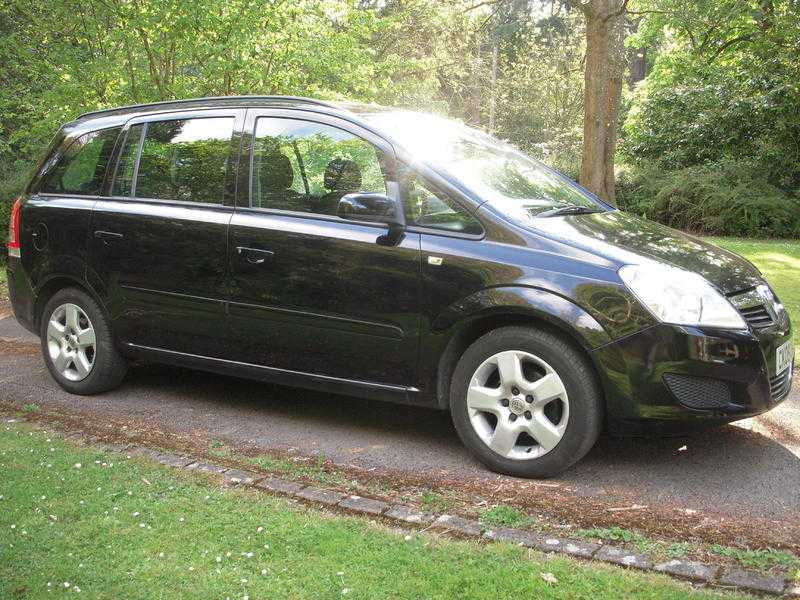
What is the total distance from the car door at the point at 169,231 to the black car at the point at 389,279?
14 mm

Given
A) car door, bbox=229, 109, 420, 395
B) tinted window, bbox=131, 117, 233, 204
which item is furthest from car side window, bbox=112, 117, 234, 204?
car door, bbox=229, 109, 420, 395

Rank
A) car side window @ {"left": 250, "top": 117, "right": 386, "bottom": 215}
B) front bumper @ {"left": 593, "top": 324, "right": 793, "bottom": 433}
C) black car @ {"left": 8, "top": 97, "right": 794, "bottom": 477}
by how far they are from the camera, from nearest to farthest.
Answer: front bumper @ {"left": 593, "top": 324, "right": 793, "bottom": 433}
black car @ {"left": 8, "top": 97, "right": 794, "bottom": 477}
car side window @ {"left": 250, "top": 117, "right": 386, "bottom": 215}

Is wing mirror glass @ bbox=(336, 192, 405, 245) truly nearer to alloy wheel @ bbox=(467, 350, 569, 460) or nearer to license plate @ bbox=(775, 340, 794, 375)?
alloy wheel @ bbox=(467, 350, 569, 460)

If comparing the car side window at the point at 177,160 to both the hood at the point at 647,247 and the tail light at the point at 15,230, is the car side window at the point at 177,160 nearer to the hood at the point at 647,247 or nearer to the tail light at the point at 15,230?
the tail light at the point at 15,230

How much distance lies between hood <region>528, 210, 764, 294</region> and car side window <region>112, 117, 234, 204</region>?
2.03 meters

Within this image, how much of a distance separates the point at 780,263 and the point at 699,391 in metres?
8.91

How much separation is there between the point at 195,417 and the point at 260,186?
1544 mm

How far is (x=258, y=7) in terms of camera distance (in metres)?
11.0

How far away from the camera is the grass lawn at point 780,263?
878 centimetres

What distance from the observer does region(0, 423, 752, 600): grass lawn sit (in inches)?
122

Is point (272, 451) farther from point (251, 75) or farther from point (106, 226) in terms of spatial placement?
point (251, 75)

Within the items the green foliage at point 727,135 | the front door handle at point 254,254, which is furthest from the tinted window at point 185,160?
the green foliage at point 727,135

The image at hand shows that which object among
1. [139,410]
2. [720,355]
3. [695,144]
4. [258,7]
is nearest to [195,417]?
[139,410]

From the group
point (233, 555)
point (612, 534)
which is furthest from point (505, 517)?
point (233, 555)
